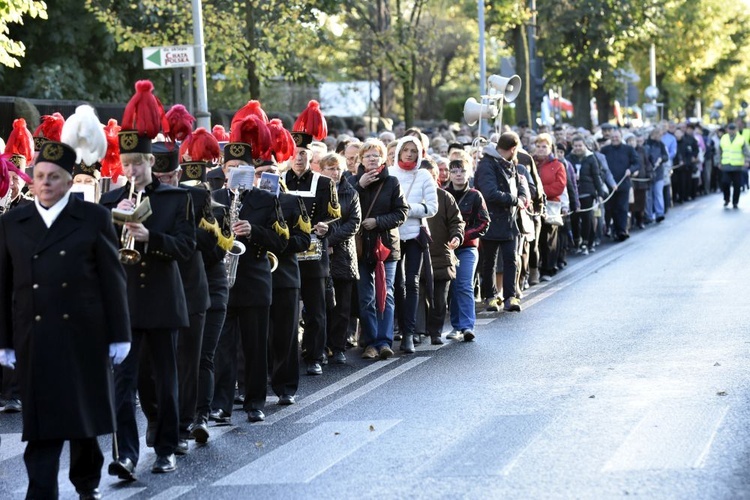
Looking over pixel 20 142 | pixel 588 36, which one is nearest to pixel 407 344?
pixel 20 142

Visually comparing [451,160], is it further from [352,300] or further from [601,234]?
[601,234]

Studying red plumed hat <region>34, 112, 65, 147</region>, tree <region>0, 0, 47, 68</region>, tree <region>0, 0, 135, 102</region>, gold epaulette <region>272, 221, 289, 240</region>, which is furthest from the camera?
tree <region>0, 0, 135, 102</region>

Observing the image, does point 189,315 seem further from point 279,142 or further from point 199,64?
point 199,64

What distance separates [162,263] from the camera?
905 cm

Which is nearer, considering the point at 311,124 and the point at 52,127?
the point at 52,127

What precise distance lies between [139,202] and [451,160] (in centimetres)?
703

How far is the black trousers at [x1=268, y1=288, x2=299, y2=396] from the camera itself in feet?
37.4

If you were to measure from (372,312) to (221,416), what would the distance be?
3.59 m

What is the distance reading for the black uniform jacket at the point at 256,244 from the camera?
35.0 ft

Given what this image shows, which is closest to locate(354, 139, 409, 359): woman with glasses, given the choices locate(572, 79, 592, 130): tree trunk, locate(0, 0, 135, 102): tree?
locate(0, 0, 135, 102): tree

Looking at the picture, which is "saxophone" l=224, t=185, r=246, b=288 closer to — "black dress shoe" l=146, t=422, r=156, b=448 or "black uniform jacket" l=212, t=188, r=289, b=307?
"black uniform jacket" l=212, t=188, r=289, b=307

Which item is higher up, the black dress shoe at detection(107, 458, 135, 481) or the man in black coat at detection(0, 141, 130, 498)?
the man in black coat at detection(0, 141, 130, 498)

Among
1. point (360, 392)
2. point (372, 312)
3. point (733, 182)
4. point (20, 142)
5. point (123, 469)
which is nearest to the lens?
point (123, 469)

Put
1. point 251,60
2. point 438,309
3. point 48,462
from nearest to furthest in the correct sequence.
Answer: point 48,462
point 438,309
point 251,60
